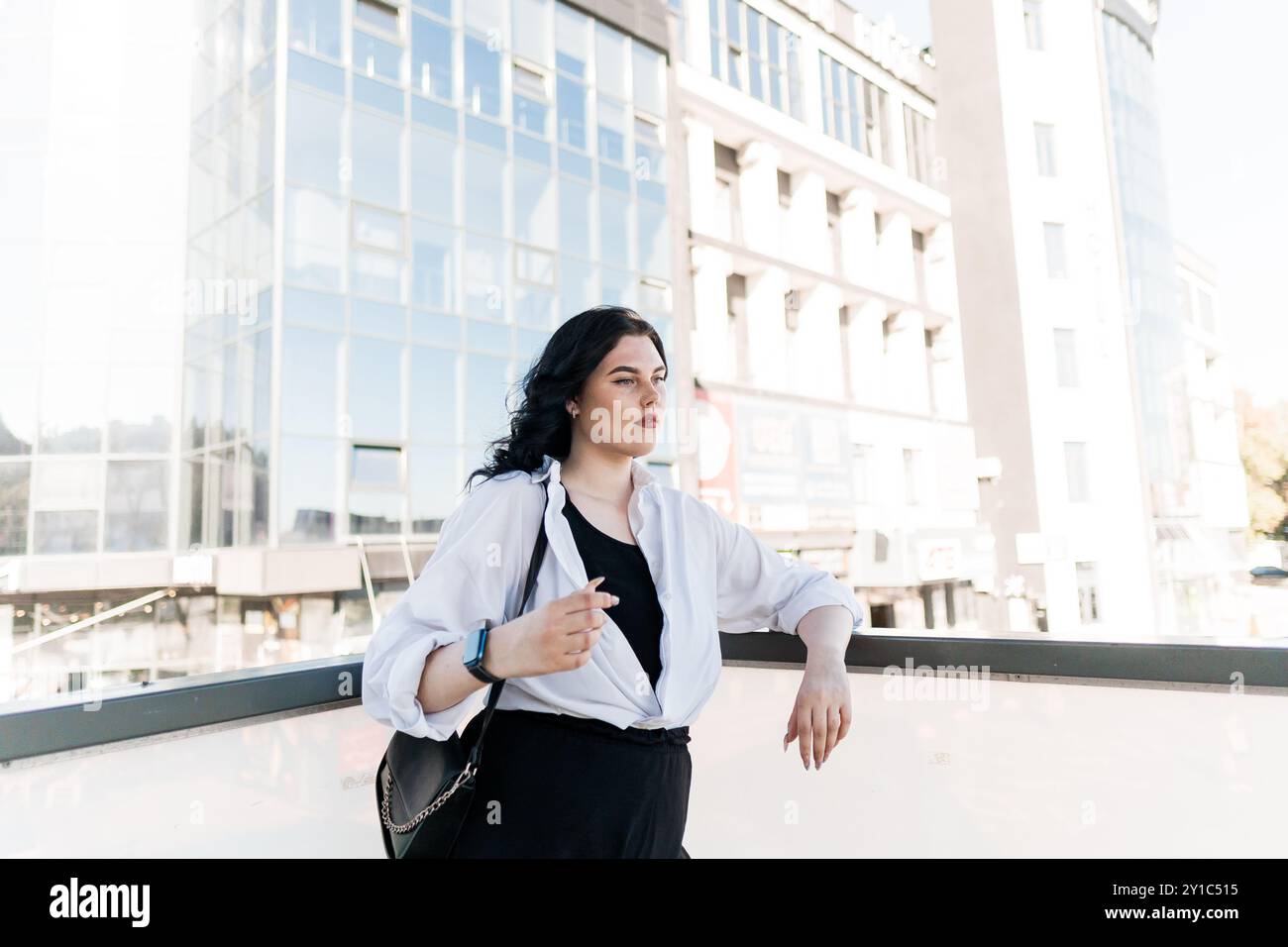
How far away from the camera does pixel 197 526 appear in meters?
8.88

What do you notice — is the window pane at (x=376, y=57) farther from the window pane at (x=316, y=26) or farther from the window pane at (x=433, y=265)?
the window pane at (x=433, y=265)

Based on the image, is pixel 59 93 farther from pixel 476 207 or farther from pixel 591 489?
pixel 591 489

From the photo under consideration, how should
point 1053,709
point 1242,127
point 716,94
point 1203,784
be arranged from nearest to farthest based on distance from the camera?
point 1203,784 → point 1053,709 → point 1242,127 → point 716,94

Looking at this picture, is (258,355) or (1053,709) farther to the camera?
(258,355)

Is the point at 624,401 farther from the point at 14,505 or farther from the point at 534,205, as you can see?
the point at 14,505

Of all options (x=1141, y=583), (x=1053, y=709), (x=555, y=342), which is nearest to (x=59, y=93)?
(x=555, y=342)

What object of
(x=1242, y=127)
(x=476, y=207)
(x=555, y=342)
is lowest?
(x=555, y=342)

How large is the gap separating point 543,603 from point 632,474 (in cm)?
37

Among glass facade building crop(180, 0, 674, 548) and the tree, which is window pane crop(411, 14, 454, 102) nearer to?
glass facade building crop(180, 0, 674, 548)

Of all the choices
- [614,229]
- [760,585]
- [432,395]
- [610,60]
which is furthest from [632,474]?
[610,60]

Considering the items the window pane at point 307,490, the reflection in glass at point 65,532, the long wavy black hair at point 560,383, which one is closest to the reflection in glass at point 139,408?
the reflection in glass at point 65,532

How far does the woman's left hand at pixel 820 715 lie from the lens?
1171 millimetres

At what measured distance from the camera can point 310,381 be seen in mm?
8375
